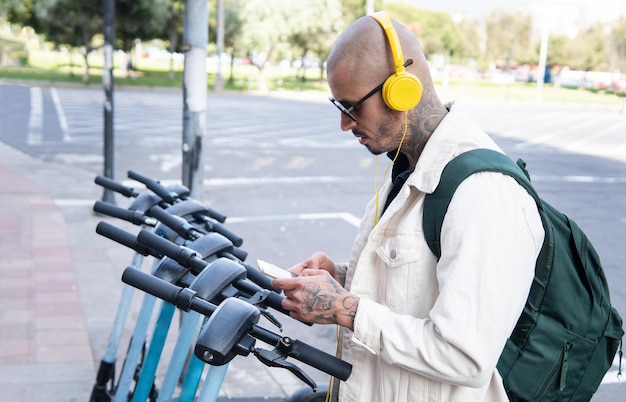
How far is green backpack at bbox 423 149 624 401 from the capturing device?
1633 mm

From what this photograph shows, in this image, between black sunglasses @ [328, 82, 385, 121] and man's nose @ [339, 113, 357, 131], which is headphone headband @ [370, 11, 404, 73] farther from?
man's nose @ [339, 113, 357, 131]

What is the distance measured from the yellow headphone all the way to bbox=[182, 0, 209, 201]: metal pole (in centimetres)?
259

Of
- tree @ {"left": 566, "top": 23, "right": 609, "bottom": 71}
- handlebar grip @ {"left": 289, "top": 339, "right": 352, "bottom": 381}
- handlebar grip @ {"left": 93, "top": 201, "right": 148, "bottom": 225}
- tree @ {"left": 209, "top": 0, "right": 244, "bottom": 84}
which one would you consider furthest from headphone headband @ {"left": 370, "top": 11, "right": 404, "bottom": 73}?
tree @ {"left": 566, "top": 23, "right": 609, "bottom": 71}

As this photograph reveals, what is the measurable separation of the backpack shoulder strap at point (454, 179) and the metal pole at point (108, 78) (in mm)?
6873

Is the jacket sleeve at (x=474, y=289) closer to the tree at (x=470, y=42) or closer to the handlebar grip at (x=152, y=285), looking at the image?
the handlebar grip at (x=152, y=285)

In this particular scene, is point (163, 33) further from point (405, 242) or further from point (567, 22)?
point (567, 22)

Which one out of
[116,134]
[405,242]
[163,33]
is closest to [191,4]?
[405,242]

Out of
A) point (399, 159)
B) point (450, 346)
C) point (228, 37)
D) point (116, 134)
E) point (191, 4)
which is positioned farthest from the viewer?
point (228, 37)

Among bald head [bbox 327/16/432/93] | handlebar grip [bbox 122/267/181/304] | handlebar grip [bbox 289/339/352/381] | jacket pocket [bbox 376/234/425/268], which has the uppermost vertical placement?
bald head [bbox 327/16/432/93]

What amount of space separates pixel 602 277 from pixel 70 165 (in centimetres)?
1071

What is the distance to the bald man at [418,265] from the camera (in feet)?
5.02

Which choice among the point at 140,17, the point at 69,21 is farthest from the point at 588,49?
the point at 69,21

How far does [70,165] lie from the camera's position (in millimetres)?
11430

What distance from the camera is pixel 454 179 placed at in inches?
63.5
